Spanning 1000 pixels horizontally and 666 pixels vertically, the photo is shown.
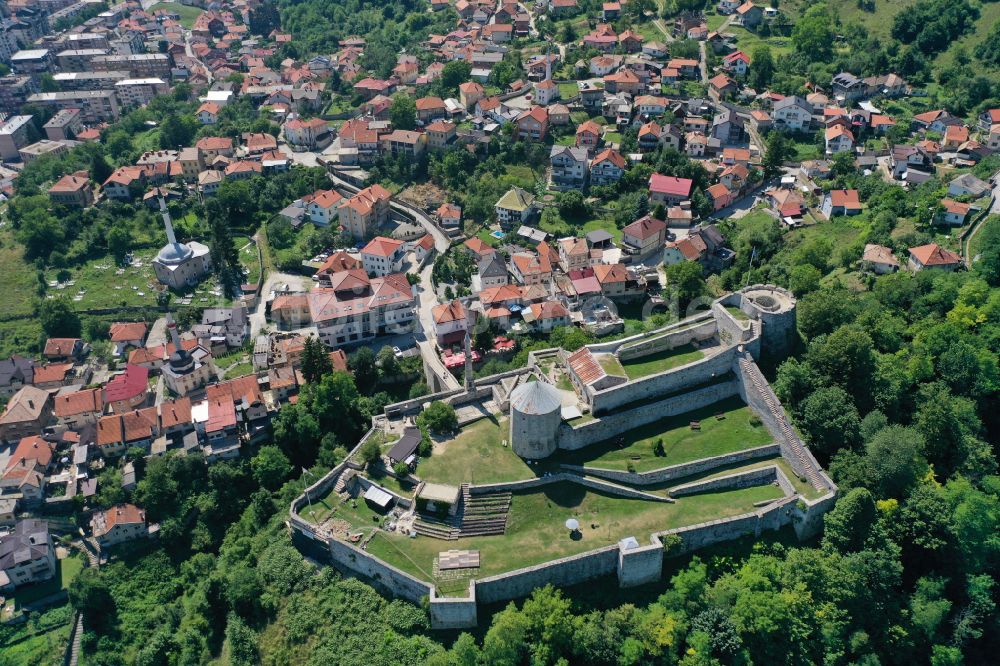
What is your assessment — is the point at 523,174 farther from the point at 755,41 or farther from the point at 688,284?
the point at 755,41

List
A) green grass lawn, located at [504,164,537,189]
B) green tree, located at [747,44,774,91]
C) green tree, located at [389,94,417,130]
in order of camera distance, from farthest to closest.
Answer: green tree, located at [747,44,774,91] → green tree, located at [389,94,417,130] → green grass lawn, located at [504,164,537,189]

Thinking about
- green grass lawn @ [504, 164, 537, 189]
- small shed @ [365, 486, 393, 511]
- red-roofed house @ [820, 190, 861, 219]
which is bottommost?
small shed @ [365, 486, 393, 511]

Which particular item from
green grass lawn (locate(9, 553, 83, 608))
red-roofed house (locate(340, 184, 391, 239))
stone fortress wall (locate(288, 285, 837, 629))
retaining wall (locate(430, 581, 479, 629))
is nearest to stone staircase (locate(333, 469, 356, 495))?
stone fortress wall (locate(288, 285, 837, 629))

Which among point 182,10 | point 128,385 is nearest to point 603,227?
point 128,385

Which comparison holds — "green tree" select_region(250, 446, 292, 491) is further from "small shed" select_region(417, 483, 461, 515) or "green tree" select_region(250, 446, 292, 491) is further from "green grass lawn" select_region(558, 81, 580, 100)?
"green grass lawn" select_region(558, 81, 580, 100)

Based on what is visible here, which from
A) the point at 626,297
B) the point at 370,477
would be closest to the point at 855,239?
the point at 626,297

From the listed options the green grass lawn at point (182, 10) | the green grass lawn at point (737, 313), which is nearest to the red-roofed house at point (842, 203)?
the green grass lawn at point (737, 313)

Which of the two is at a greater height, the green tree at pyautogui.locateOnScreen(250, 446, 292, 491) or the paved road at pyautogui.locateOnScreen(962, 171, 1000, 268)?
the paved road at pyautogui.locateOnScreen(962, 171, 1000, 268)
